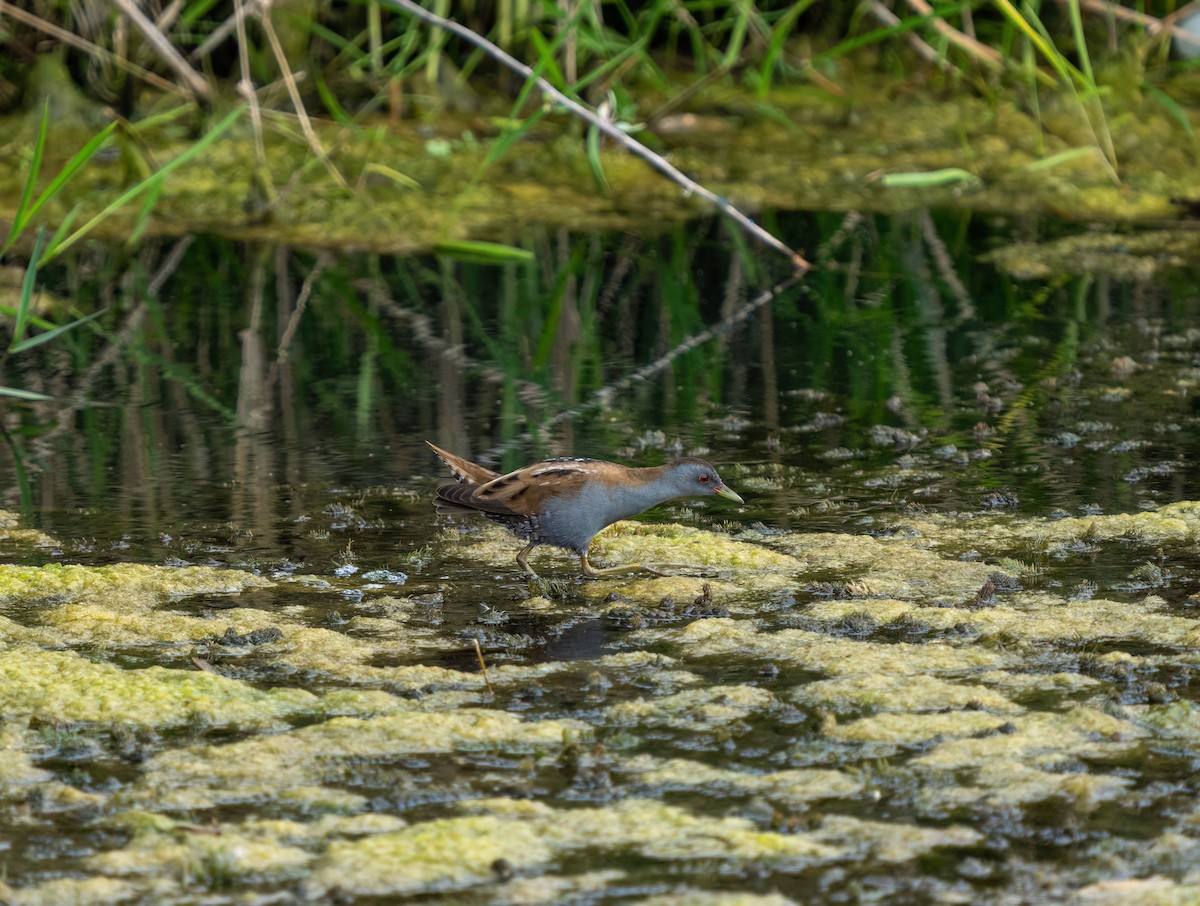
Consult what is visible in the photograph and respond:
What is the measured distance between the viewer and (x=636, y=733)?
372cm

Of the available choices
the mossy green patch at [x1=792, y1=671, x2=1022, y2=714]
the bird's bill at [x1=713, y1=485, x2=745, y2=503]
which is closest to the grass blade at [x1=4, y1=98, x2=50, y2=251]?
the bird's bill at [x1=713, y1=485, x2=745, y2=503]

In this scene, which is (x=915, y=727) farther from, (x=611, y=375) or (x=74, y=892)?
(x=611, y=375)

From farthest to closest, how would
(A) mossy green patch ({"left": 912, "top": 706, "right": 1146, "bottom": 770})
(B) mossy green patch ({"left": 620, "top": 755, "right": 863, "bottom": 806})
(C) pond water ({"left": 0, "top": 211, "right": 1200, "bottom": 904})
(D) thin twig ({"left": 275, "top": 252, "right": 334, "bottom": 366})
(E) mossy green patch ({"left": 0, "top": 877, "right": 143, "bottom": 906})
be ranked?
(D) thin twig ({"left": 275, "top": 252, "right": 334, "bottom": 366}) → (A) mossy green patch ({"left": 912, "top": 706, "right": 1146, "bottom": 770}) → (B) mossy green patch ({"left": 620, "top": 755, "right": 863, "bottom": 806}) → (C) pond water ({"left": 0, "top": 211, "right": 1200, "bottom": 904}) → (E) mossy green patch ({"left": 0, "top": 877, "right": 143, "bottom": 906})

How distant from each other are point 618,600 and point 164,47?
4.87m

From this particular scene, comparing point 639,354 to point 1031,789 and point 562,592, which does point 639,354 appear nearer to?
point 562,592

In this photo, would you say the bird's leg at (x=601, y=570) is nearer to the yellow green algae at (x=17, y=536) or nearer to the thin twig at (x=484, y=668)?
the thin twig at (x=484, y=668)

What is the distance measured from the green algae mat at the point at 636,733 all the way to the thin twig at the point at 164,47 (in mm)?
3644

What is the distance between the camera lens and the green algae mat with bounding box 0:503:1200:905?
3.09 m

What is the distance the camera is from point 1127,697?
3.80m

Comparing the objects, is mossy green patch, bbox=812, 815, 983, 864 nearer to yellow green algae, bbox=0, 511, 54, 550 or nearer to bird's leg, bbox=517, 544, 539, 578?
bird's leg, bbox=517, 544, 539, 578

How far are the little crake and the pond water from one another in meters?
0.16

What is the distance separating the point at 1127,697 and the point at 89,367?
4.80 metres

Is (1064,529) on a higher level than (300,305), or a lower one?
lower

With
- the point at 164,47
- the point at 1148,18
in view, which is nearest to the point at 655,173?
the point at 1148,18
